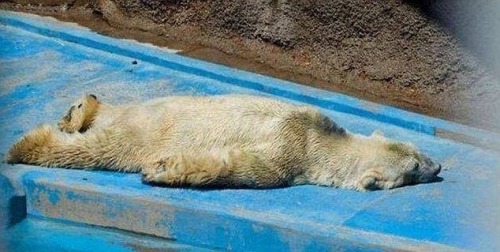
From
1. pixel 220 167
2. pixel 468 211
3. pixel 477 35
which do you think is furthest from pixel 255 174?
pixel 477 35

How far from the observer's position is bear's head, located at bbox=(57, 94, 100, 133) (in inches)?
193

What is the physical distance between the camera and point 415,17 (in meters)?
6.62

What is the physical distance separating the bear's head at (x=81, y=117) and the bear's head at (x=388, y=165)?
1.23 metres

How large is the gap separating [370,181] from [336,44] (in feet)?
8.07

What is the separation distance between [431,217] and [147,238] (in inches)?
46.0

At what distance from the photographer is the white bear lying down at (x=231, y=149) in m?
4.54

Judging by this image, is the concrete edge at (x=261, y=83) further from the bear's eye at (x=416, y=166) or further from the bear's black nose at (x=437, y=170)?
the bear's eye at (x=416, y=166)

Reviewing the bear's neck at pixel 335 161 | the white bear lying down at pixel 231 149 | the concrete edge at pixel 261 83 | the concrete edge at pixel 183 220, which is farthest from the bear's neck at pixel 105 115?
the concrete edge at pixel 261 83

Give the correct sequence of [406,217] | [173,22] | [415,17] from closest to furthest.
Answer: [406,217], [415,17], [173,22]

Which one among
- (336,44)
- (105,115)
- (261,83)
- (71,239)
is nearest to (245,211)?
(71,239)

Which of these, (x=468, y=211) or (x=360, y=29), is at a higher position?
(x=360, y=29)

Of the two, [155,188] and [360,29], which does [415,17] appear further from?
[155,188]

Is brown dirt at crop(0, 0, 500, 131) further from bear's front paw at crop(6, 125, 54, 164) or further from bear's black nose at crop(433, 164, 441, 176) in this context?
bear's front paw at crop(6, 125, 54, 164)

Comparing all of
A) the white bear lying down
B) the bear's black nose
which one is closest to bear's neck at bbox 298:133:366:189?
the white bear lying down
